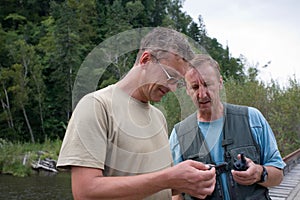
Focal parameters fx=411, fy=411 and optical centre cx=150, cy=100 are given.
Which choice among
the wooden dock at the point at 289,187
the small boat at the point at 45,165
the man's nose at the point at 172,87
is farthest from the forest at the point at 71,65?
the small boat at the point at 45,165

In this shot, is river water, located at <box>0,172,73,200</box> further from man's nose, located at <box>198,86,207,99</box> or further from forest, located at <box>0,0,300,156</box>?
man's nose, located at <box>198,86,207,99</box>

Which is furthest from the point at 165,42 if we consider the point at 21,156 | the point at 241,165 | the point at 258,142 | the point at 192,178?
the point at 21,156

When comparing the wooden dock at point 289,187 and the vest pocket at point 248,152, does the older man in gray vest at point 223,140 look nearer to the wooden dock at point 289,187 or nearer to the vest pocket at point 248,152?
the vest pocket at point 248,152

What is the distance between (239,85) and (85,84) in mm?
9930

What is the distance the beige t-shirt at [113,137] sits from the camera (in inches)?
50.1

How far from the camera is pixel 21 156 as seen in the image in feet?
81.8

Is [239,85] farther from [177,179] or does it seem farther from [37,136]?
[37,136]

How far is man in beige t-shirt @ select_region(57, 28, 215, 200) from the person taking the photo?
4.03 feet

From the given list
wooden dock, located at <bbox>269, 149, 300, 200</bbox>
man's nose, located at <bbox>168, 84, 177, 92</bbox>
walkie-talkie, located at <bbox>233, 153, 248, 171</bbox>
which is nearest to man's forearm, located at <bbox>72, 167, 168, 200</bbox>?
man's nose, located at <bbox>168, 84, 177, 92</bbox>

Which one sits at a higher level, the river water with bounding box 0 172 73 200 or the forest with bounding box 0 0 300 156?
the forest with bounding box 0 0 300 156

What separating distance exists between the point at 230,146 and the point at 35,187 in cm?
1852

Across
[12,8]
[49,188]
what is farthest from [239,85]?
[12,8]

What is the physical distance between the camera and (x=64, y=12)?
3177 cm

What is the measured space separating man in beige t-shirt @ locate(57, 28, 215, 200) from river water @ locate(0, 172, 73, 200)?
15175 millimetres
